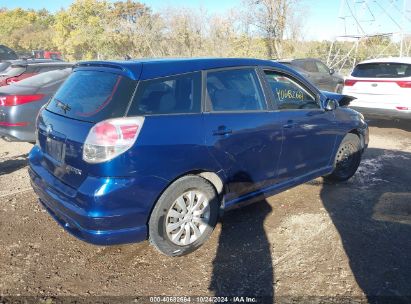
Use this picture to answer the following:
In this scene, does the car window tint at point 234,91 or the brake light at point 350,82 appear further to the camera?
the brake light at point 350,82

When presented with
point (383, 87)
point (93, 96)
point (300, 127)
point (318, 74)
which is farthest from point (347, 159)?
point (318, 74)

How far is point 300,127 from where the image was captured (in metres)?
4.16

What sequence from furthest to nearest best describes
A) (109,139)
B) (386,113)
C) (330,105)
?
(386,113)
(330,105)
(109,139)

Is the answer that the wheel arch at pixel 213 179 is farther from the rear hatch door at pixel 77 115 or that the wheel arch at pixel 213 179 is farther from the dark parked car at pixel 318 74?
the dark parked car at pixel 318 74

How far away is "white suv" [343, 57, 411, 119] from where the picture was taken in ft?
26.1

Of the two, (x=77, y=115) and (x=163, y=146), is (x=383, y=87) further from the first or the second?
(x=77, y=115)

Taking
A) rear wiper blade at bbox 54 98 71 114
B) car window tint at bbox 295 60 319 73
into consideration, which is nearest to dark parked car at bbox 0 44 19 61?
car window tint at bbox 295 60 319 73

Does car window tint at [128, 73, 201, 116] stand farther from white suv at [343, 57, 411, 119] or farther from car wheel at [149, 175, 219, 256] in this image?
white suv at [343, 57, 411, 119]

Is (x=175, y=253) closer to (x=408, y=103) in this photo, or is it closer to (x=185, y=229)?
(x=185, y=229)

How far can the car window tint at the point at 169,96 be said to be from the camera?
9.82 feet

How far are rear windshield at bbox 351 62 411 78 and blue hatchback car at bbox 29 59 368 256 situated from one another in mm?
5134

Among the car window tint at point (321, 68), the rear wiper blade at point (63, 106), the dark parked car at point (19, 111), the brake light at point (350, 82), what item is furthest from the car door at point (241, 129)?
the car window tint at point (321, 68)

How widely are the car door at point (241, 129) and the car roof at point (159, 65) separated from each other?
0.28 ft

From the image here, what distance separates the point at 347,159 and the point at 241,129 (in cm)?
230
